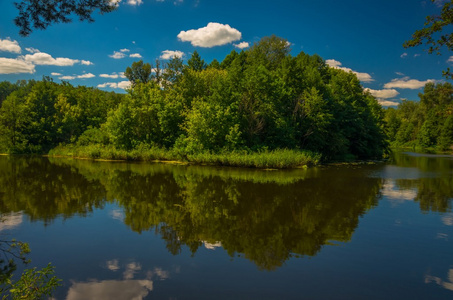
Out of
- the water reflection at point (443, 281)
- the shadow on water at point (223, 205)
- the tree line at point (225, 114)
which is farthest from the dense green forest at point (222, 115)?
the water reflection at point (443, 281)

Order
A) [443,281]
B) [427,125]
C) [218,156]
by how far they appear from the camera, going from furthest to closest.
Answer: [427,125], [218,156], [443,281]

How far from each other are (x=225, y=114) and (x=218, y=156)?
4.98 m

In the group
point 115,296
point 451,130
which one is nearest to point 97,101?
point 115,296

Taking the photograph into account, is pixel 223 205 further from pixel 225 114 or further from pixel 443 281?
pixel 225 114

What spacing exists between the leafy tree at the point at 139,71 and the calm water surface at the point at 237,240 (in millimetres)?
52451

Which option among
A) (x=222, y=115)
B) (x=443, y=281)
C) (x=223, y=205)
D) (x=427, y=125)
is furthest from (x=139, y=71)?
(x=427, y=125)

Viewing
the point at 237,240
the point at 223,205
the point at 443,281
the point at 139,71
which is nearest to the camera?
the point at 443,281

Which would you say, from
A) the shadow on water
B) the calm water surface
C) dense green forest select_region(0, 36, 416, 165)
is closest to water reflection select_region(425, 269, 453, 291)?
the calm water surface

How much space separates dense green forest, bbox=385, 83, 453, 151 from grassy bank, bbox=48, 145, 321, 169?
45295 mm

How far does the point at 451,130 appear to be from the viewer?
225 feet

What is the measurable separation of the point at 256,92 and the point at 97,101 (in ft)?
122

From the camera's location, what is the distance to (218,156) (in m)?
31.5

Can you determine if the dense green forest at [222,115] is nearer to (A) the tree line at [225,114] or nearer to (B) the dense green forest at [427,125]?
(A) the tree line at [225,114]

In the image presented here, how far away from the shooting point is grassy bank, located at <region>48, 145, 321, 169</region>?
29.8 meters
